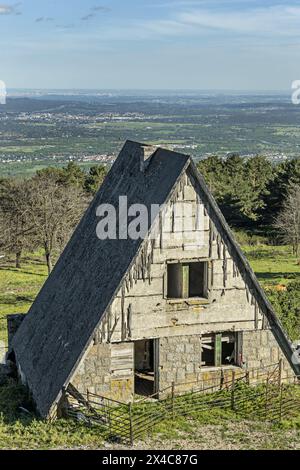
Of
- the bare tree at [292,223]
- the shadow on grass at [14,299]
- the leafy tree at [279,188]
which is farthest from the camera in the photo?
the leafy tree at [279,188]

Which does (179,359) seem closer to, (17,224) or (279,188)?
(17,224)

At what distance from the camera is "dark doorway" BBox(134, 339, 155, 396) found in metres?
18.5

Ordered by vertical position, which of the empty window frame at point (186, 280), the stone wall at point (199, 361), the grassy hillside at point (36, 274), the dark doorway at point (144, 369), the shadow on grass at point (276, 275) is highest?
the empty window frame at point (186, 280)

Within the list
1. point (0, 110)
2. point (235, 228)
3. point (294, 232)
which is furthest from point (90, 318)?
point (0, 110)

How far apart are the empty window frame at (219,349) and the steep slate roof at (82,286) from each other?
3353 millimetres

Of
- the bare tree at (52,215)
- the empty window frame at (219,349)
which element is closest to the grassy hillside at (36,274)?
the bare tree at (52,215)

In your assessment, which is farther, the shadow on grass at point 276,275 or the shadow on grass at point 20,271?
the shadow on grass at point 20,271

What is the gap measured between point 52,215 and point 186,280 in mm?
31588

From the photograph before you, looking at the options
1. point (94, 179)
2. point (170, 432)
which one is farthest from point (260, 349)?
point (94, 179)

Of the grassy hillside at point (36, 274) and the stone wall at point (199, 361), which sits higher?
the stone wall at point (199, 361)

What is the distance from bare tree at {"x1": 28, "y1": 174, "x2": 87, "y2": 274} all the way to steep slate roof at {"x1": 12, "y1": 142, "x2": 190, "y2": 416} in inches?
986

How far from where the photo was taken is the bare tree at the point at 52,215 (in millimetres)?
46844

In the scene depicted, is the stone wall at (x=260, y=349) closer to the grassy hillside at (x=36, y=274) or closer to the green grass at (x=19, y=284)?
the green grass at (x=19, y=284)

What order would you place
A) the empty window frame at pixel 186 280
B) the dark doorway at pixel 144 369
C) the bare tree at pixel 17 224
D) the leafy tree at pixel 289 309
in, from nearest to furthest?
the empty window frame at pixel 186 280
the dark doorway at pixel 144 369
the leafy tree at pixel 289 309
the bare tree at pixel 17 224
